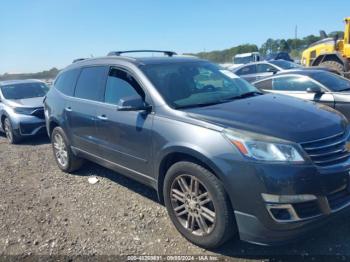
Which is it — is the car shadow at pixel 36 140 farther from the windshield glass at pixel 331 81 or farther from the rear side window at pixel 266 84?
the windshield glass at pixel 331 81

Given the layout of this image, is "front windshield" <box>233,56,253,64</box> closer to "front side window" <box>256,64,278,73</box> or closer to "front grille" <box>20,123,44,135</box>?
"front side window" <box>256,64,278,73</box>

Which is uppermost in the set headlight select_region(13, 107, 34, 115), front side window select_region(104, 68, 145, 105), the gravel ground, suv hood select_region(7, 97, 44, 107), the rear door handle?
front side window select_region(104, 68, 145, 105)

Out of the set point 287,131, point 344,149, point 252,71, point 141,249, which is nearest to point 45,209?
point 141,249

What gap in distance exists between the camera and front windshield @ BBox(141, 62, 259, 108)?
3.88m

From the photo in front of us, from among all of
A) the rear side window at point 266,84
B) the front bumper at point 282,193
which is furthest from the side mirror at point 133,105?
the rear side window at point 266,84

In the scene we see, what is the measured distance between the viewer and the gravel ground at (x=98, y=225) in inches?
132

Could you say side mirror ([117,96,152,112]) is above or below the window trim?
below

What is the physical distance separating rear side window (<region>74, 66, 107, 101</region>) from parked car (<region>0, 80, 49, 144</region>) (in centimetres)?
386

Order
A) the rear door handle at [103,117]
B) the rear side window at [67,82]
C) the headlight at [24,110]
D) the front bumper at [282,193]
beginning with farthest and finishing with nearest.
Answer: the headlight at [24,110] < the rear side window at [67,82] < the rear door handle at [103,117] < the front bumper at [282,193]

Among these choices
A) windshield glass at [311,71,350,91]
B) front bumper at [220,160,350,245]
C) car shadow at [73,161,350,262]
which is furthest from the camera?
windshield glass at [311,71,350,91]

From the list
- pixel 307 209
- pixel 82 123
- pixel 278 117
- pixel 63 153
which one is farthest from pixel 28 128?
pixel 307 209

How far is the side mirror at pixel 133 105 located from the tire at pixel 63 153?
2.19 metres

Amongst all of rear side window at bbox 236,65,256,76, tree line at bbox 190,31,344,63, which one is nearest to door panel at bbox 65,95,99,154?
rear side window at bbox 236,65,256,76

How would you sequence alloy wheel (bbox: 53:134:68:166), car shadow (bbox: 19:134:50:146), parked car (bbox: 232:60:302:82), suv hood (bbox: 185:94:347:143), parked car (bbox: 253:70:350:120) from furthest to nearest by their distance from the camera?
parked car (bbox: 232:60:302:82)
car shadow (bbox: 19:134:50:146)
parked car (bbox: 253:70:350:120)
alloy wheel (bbox: 53:134:68:166)
suv hood (bbox: 185:94:347:143)
